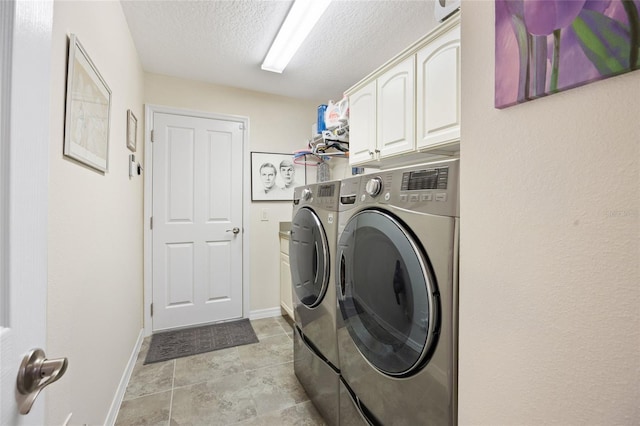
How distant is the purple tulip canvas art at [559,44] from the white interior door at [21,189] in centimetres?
85

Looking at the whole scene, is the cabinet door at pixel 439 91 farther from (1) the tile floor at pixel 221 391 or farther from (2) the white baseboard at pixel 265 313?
(2) the white baseboard at pixel 265 313

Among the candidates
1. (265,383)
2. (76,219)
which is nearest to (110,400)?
(265,383)

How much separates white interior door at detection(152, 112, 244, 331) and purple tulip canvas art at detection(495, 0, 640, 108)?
8.54ft

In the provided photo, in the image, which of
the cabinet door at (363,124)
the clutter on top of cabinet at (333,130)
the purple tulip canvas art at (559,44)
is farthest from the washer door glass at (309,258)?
the purple tulip canvas art at (559,44)

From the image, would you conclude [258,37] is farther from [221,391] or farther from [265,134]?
[221,391]

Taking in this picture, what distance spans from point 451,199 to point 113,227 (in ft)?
5.78

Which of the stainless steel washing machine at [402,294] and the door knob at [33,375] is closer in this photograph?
the door knob at [33,375]

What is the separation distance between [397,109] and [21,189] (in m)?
1.61

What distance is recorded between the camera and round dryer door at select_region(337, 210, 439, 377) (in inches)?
32.9

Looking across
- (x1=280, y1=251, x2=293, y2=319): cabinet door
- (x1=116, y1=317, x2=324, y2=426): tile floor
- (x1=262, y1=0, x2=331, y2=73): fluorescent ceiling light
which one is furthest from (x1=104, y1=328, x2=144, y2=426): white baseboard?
(x1=262, y1=0, x2=331, y2=73): fluorescent ceiling light

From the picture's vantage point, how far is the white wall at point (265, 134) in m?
2.80

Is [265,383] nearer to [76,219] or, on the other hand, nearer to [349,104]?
[76,219]

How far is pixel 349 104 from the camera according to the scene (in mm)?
2072

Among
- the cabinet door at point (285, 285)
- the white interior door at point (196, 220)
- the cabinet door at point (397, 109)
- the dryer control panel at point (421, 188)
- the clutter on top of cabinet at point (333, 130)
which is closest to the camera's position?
the dryer control panel at point (421, 188)
